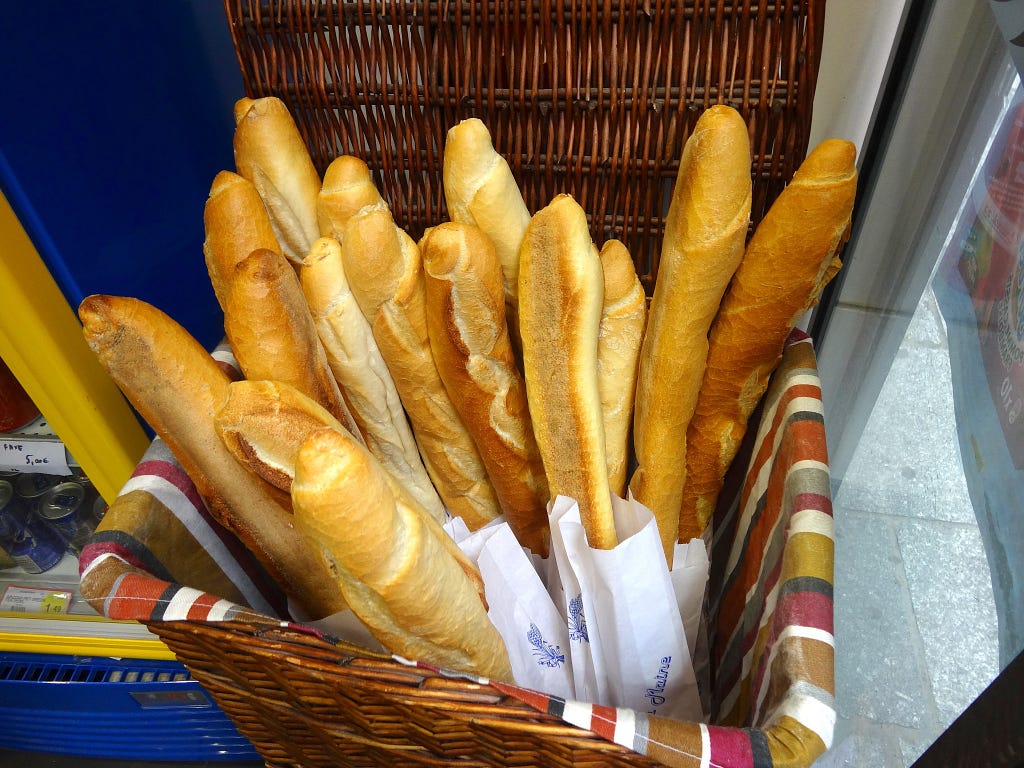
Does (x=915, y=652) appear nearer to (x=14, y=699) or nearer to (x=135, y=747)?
(x=135, y=747)

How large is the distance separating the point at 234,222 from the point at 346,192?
11 centimetres

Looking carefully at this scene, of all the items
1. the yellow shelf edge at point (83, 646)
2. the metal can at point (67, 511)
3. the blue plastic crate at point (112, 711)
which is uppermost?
the metal can at point (67, 511)

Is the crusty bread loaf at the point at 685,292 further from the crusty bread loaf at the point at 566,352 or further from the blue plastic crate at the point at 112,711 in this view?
the blue plastic crate at the point at 112,711

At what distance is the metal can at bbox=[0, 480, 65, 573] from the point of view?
44.9 inches

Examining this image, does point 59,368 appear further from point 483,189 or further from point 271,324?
point 483,189

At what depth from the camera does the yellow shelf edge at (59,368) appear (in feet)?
2.31

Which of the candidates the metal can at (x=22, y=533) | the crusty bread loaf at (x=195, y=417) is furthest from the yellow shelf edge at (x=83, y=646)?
the crusty bread loaf at (x=195, y=417)

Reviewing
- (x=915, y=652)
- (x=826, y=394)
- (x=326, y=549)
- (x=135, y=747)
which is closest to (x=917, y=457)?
(x=915, y=652)

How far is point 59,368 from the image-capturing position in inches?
30.2

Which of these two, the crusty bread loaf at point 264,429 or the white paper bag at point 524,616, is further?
the white paper bag at point 524,616

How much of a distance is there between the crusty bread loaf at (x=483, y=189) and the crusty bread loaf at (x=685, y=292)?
155 mm

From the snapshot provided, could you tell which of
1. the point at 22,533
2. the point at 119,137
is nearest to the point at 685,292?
the point at 119,137

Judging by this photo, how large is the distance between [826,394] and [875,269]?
269 millimetres

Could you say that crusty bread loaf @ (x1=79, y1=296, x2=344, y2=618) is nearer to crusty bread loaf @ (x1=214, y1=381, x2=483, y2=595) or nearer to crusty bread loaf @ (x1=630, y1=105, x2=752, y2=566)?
crusty bread loaf @ (x1=214, y1=381, x2=483, y2=595)
